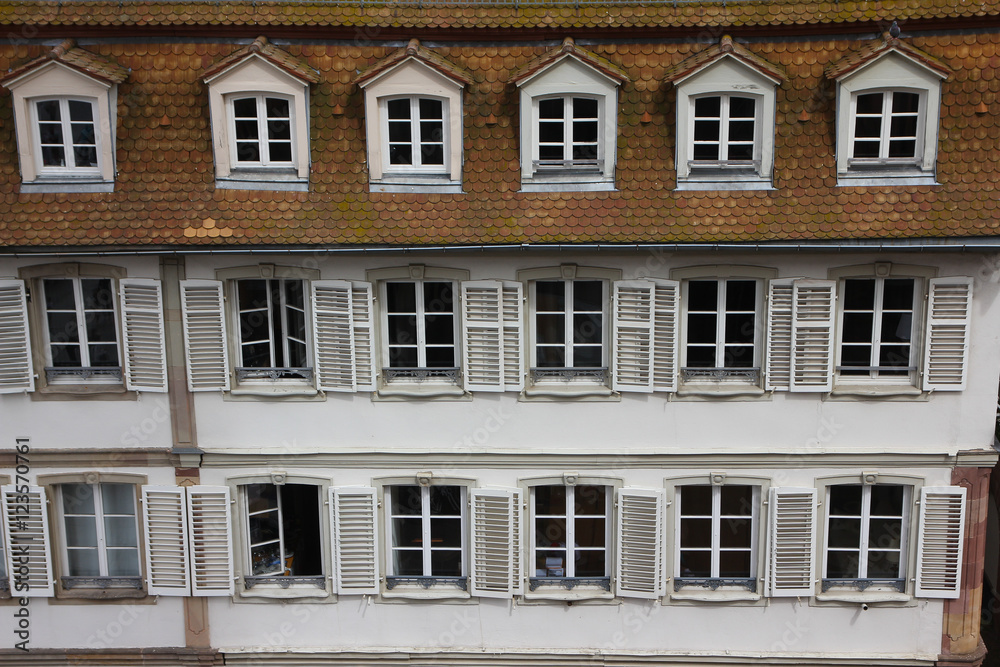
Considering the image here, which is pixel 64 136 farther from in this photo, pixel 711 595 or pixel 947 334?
pixel 947 334

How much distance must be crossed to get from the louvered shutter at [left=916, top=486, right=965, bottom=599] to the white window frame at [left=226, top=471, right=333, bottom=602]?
366 inches

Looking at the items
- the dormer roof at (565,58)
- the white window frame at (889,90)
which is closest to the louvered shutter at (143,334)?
the dormer roof at (565,58)

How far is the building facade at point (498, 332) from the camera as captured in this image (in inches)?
528

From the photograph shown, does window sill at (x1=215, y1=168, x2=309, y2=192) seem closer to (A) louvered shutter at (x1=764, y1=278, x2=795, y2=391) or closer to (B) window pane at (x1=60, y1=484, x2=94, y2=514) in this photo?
(B) window pane at (x1=60, y1=484, x2=94, y2=514)

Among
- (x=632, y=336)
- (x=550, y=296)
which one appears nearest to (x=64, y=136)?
(x=550, y=296)

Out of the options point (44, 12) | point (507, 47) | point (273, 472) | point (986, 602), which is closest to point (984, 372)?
point (986, 602)

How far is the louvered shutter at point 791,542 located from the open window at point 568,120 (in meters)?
5.57

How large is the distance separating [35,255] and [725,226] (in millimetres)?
10113

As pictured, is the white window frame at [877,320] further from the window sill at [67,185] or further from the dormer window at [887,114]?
the window sill at [67,185]

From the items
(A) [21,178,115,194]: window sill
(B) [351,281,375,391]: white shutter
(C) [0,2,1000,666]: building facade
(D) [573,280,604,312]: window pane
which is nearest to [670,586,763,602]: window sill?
(C) [0,2,1000,666]: building facade

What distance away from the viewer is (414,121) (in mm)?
13766

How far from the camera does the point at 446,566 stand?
50.1ft

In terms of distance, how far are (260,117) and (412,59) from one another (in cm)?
246

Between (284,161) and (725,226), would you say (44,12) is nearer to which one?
(284,161)
